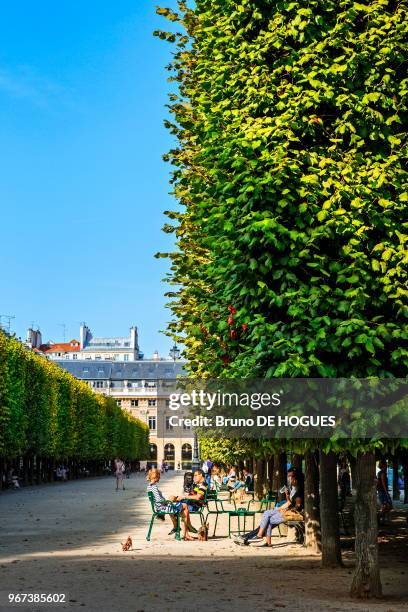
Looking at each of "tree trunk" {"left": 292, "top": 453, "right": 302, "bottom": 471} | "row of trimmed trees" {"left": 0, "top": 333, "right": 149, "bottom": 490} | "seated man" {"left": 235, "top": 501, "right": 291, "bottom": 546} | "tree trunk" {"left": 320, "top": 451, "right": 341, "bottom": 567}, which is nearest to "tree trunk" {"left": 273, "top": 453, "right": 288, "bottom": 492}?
"tree trunk" {"left": 292, "top": 453, "right": 302, "bottom": 471}

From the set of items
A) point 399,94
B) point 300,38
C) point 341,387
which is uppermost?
point 300,38

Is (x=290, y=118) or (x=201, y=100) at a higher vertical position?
(x=201, y=100)

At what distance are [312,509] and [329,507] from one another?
12.3 ft

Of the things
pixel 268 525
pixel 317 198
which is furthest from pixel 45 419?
pixel 317 198

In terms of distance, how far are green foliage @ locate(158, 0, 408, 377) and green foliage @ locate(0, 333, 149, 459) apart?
148 ft

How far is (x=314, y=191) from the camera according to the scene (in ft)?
44.0

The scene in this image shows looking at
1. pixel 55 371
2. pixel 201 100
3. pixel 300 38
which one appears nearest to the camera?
pixel 300 38

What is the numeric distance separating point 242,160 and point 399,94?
2417 millimetres

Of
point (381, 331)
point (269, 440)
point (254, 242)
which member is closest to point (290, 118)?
point (254, 242)

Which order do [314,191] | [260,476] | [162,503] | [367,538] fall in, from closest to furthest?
[314,191] → [367,538] → [162,503] → [260,476]

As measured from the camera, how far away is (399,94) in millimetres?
13547

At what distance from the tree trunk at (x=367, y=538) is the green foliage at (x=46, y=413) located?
4492 cm

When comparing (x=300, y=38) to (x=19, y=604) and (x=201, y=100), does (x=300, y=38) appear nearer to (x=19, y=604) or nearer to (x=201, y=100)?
(x=201, y=100)

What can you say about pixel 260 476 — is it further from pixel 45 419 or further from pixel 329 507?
pixel 45 419
